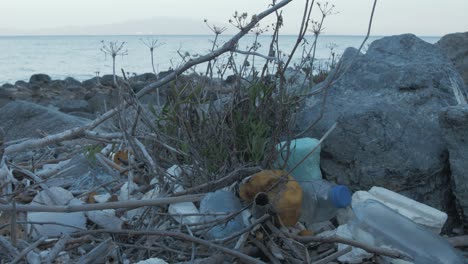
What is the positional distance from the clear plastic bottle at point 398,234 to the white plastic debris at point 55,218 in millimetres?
1345

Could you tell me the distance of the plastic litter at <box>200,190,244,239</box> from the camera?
108 inches

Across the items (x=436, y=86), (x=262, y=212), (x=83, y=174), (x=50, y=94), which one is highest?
(x=436, y=86)

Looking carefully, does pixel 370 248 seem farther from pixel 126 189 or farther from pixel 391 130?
pixel 126 189

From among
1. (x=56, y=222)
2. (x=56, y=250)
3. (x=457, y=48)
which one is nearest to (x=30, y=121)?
Result: (x=56, y=222)

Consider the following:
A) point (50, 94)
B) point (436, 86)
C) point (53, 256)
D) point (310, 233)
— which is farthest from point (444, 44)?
point (50, 94)

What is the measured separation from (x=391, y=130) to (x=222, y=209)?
114 centimetres

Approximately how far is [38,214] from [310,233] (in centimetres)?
135

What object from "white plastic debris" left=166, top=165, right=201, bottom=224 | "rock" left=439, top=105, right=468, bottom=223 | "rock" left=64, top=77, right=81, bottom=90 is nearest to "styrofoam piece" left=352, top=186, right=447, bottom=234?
"rock" left=439, top=105, right=468, bottom=223

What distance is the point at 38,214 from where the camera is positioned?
298 cm

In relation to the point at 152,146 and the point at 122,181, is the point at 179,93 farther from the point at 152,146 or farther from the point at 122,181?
the point at 122,181

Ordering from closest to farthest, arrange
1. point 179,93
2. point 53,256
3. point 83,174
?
point 53,256 < point 179,93 < point 83,174

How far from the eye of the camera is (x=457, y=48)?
10.1m

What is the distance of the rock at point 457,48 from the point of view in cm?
960

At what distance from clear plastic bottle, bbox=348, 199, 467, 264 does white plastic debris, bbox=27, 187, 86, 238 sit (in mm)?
1345
